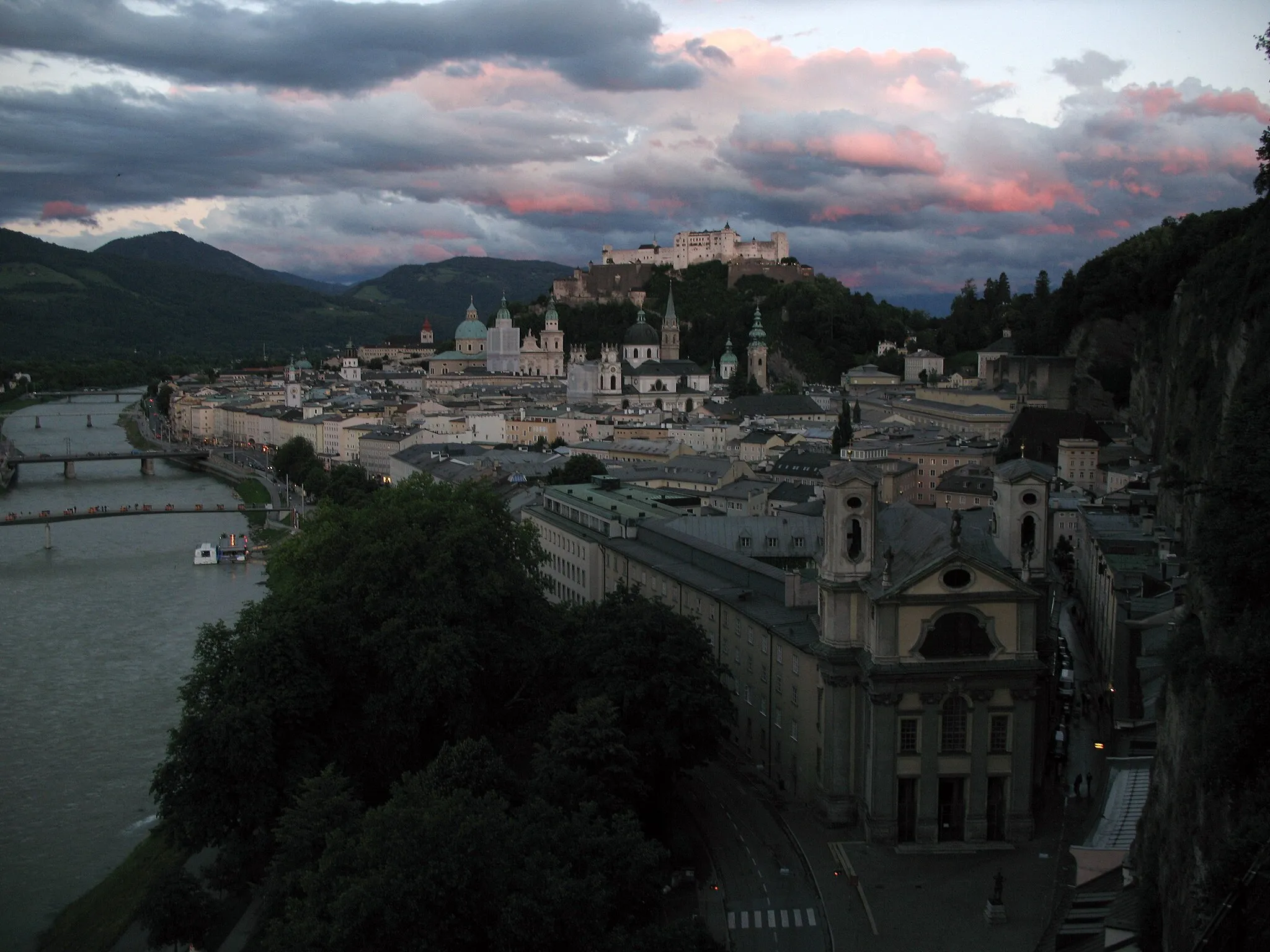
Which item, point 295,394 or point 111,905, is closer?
point 111,905

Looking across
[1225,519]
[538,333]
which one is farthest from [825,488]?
[538,333]

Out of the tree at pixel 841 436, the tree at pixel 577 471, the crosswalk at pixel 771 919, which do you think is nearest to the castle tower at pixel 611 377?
the tree at pixel 841 436

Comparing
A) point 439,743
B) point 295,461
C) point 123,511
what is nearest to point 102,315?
point 295,461

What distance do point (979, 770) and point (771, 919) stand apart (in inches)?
136

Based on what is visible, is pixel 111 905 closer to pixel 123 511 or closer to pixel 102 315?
pixel 123 511

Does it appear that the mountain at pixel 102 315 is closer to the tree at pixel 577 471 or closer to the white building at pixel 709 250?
the white building at pixel 709 250

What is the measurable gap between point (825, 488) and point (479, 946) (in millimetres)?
7270

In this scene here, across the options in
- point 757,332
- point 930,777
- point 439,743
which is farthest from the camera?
point 757,332

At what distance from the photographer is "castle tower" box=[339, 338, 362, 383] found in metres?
107

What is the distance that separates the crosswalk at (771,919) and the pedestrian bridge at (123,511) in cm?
3581

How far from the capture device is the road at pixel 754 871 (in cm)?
1365

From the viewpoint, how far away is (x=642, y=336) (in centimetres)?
8725

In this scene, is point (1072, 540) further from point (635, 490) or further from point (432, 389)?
point (432, 389)

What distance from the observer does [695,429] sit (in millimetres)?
60250
